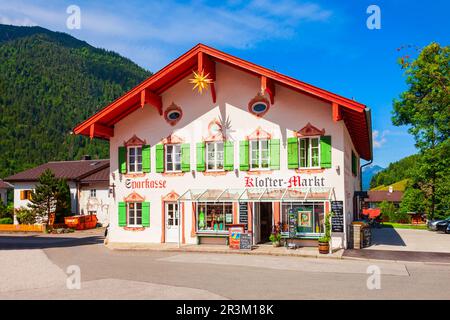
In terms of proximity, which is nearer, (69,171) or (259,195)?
(259,195)

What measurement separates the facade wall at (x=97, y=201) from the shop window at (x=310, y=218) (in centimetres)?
2031

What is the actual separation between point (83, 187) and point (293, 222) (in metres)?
23.1

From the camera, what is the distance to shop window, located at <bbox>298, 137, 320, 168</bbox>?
19375 mm

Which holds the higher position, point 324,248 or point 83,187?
point 83,187

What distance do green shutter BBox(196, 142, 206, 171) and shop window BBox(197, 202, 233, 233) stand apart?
64.9 inches

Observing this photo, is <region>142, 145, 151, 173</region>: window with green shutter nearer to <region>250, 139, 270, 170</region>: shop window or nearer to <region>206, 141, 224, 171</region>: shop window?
<region>206, 141, 224, 171</region>: shop window

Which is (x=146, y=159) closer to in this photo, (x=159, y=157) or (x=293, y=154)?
(x=159, y=157)

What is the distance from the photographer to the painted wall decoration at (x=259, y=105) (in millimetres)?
20234

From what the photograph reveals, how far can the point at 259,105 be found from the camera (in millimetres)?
20375

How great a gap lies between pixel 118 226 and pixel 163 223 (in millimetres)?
2556

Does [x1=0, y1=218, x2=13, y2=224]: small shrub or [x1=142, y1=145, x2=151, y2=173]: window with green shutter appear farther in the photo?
[x1=0, y1=218, x2=13, y2=224]: small shrub

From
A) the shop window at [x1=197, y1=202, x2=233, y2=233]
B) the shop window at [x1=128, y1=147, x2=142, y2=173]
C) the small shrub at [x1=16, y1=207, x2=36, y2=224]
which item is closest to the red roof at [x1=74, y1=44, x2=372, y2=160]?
the shop window at [x1=128, y1=147, x2=142, y2=173]

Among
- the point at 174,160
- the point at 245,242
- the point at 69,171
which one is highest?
the point at 69,171

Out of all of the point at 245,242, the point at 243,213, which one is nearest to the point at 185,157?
the point at 243,213
